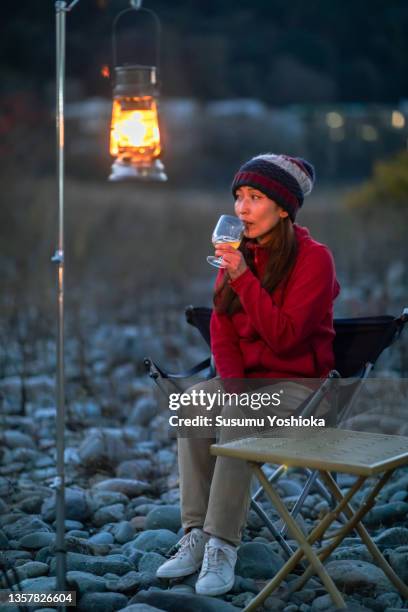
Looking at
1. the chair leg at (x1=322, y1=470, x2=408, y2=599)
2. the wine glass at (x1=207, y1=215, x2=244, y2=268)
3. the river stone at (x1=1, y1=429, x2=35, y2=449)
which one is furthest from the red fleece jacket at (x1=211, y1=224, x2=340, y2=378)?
the river stone at (x1=1, y1=429, x2=35, y2=449)

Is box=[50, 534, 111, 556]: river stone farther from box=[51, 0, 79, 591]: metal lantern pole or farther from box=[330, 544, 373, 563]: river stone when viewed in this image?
box=[330, 544, 373, 563]: river stone

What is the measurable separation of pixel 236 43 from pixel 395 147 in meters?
15.8

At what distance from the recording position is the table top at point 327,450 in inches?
99.4

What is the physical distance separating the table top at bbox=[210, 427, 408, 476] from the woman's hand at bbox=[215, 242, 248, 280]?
0.51 metres

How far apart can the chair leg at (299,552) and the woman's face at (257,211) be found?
0.86 meters

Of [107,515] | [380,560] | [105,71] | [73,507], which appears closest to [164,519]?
[107,515]

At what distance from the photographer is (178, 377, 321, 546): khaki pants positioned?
289cm

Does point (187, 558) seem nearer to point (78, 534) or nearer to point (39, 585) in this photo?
point (39, 585)

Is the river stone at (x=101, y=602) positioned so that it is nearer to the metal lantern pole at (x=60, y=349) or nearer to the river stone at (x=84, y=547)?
the metal lantern pole at (x=60, y=349)

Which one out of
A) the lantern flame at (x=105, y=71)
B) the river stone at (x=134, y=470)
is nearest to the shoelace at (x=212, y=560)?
the river stone at (x=134, y=470)

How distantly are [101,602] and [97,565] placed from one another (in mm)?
326

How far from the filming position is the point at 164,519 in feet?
11.7

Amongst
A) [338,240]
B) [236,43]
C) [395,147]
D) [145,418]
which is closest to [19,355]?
[145,418]

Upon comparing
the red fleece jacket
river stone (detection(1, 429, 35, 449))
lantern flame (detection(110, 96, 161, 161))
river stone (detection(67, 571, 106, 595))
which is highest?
lantern flame (detection(110, 96, 161, 161))
